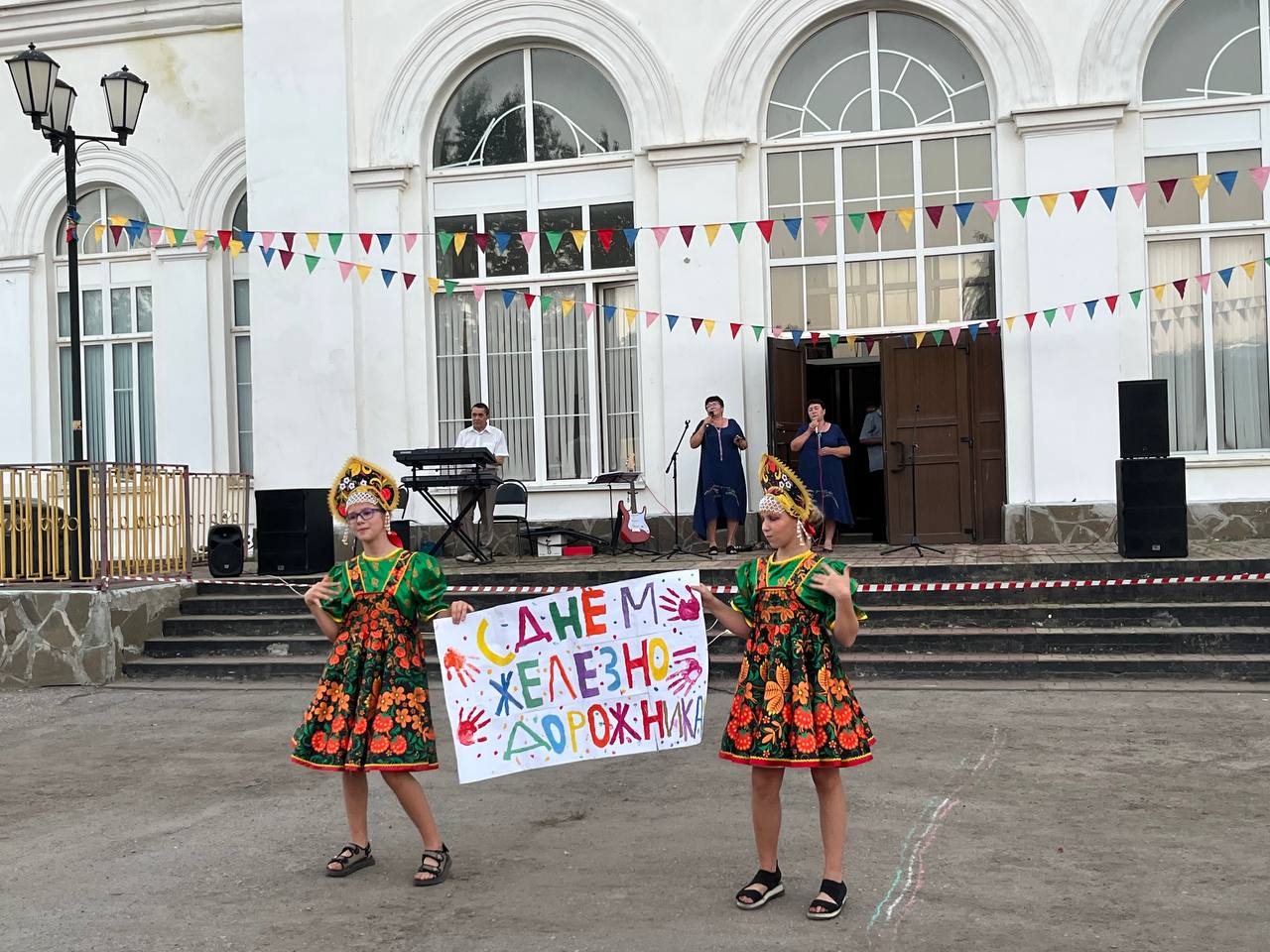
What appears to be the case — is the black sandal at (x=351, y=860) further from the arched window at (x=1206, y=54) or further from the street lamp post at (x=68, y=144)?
the arched window at (x=1206, y=54)

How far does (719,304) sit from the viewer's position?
48.4 feet

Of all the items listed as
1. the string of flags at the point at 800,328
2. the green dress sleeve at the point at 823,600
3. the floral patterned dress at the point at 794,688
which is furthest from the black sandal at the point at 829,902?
the string of flags at the point at 800,328

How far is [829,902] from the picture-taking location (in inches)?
196

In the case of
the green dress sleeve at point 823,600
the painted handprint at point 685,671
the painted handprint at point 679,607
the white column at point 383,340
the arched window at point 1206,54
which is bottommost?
the painted handprint at point 685,671

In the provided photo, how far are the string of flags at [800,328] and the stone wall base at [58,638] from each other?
526 centimetres

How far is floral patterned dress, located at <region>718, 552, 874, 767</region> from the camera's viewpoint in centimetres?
500

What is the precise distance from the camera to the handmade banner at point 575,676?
584 cm

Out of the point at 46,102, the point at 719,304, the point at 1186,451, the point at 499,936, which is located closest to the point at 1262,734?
the point at 499,936

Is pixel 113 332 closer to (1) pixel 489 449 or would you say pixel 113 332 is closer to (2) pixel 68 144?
(2) pixel 68 144

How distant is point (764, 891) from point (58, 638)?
27.1 ft

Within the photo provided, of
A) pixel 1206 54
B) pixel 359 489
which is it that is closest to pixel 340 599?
pixel 359 489

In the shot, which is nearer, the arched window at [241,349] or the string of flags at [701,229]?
the string of flags at [701,229]

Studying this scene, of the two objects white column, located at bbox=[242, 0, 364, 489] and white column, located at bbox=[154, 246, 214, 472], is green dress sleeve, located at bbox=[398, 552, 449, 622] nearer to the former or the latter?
white column, located at bbox=[242, 0, 364, 489]

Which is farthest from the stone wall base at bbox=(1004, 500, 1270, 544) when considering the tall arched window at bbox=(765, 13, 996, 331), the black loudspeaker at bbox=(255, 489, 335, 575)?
the black loudspeaker at bbox=(255, 489, 335, 575)
